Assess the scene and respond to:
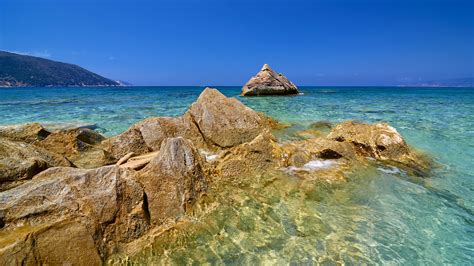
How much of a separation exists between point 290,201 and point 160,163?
255cm

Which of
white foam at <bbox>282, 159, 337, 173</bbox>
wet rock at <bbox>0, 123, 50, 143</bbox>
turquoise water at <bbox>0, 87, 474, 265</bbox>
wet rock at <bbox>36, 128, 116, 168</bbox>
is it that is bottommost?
turquoise water at <bbox>0, 87, 474, 265</bbox>

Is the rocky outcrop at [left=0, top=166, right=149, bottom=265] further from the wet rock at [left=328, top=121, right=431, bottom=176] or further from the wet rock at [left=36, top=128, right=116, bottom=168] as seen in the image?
the wet rock at [left=328, top=121, right=431, bottom=176]

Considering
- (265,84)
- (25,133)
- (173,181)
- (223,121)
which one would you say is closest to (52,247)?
(173,181)

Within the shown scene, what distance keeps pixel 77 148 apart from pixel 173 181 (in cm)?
483

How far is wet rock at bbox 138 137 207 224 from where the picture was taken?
180 inches

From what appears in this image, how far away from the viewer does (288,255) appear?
3.96 m

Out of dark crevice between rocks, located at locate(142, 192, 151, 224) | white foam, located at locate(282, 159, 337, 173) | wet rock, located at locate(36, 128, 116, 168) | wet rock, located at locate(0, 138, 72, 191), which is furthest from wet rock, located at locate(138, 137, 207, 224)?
wet rock, located at locate(36, 128, 116, 168)

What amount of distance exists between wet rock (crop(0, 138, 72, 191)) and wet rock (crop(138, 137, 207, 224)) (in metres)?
1.81

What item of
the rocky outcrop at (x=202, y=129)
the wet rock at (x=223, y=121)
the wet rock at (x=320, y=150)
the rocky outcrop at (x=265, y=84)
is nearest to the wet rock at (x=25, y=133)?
the rocky outcrop at (x=202, y=129)

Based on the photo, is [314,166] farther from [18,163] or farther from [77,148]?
[77,148]

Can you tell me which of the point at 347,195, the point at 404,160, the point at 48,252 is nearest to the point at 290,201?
the point at 347,195

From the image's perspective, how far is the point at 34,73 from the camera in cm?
13725

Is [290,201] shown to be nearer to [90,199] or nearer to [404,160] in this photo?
[90,199]

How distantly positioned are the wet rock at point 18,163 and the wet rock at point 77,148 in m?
1.83
